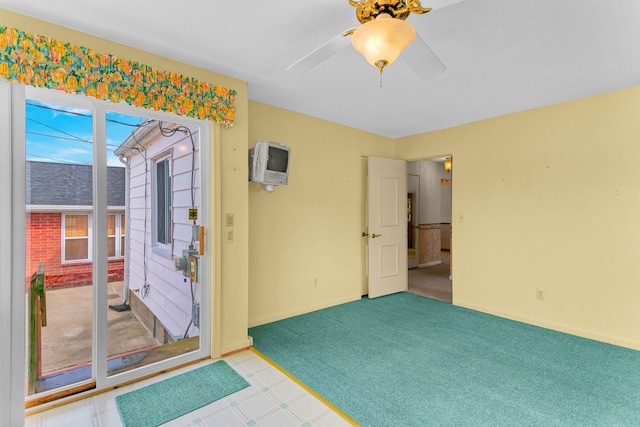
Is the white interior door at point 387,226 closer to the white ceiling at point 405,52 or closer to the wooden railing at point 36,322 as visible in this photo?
the white ceiling at point 405,52

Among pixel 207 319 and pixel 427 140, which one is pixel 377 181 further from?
pixel 207 319

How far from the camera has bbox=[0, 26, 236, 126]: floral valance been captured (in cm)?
186

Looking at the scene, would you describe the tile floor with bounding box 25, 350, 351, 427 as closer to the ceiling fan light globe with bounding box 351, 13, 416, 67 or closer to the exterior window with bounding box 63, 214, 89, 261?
the exterior window with bounding box 63, 214, 89, 261

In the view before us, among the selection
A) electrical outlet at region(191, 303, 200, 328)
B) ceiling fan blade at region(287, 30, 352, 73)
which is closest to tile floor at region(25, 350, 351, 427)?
electrical outlet at region(191, 303, 200, 328)

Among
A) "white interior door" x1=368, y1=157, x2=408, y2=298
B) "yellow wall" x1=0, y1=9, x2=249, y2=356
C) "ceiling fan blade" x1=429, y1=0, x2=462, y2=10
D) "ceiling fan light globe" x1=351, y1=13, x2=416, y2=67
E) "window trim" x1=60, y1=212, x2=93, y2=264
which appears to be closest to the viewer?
"ceiling fan light globe" x1=351, y1=13, x2=416, y2=67

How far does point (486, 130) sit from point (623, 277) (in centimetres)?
209

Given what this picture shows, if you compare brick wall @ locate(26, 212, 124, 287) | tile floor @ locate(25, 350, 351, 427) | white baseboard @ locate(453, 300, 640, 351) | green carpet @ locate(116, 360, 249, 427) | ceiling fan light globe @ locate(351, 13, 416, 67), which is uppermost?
ceiling fan light globe @ locate(351, 13, 416, 67)

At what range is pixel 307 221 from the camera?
391 centimetres

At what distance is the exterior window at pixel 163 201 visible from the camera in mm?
2996

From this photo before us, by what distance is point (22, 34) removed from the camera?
6.14ft

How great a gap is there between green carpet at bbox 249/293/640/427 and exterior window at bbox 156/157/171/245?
1369 millimetres

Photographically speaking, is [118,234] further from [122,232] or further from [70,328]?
[70,328]

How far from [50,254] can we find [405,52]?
2673 mm

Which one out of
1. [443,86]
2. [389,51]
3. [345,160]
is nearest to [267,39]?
[389,51]
